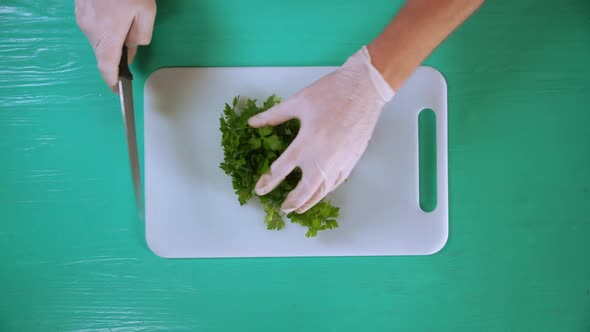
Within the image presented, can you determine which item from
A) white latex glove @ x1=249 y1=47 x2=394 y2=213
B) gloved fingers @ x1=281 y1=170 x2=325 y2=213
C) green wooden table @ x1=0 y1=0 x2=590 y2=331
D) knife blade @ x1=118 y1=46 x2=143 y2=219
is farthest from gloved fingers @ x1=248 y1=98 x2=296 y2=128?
knife blade @ x1=118 y1=46 x2=143 y2=219

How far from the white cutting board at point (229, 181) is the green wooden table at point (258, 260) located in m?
0.06

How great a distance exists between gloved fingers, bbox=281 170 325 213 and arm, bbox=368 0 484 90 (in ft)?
1.19

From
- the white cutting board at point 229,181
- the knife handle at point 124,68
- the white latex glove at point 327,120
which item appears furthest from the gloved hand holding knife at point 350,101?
the knife handle at point 124,68

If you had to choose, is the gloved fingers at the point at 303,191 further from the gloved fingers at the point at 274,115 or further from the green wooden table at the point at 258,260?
the green wooden table at the point at 258,260

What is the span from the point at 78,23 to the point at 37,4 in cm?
24

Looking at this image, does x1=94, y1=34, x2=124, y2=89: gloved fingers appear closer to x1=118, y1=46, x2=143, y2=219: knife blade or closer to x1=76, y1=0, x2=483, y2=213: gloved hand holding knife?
x1=118, y1=46, x2=143, y2=219: knife blade

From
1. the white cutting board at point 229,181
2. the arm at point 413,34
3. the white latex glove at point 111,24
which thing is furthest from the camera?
the white cutting board at point 229,181

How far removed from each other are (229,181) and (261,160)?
0.70ft

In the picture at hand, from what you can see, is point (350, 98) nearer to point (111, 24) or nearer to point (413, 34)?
point (413, 34)

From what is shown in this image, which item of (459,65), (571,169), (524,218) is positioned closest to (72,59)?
(459,65)

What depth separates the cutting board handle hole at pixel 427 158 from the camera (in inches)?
68.0

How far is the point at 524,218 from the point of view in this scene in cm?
173

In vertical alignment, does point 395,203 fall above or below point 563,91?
below

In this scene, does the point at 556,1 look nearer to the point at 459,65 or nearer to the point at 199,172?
the point at 459,65
